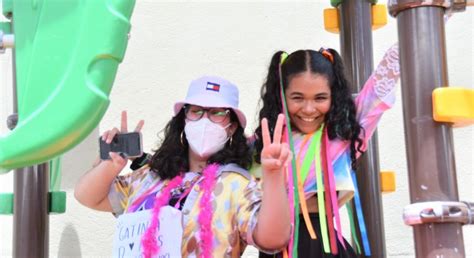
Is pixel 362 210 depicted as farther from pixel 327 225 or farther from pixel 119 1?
pixel 119 1

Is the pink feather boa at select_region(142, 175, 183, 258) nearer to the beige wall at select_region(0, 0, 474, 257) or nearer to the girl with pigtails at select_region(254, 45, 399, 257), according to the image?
the girl with pigtails at select_region(254, 45, 399, 257)

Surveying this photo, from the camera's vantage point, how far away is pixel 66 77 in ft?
3.22

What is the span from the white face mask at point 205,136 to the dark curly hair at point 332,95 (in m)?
0.13

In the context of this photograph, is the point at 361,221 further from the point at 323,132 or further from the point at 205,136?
the point at 205,136

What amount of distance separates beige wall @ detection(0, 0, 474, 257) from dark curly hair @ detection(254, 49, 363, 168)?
1.05m

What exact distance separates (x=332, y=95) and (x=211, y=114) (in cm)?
27

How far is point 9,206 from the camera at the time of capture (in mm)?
1683

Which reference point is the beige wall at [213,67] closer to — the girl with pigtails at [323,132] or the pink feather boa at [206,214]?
the girl with pigtails at [323,132]

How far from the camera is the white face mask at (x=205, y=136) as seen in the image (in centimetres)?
Result: 150

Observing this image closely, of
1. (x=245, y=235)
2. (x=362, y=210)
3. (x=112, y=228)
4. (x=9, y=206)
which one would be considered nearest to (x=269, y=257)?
(x=245, y=235)

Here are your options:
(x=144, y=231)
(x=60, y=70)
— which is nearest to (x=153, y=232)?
(x=144, y=231)

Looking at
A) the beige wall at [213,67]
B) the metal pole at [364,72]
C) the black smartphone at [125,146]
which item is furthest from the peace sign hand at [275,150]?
the beige wall at [213,67]

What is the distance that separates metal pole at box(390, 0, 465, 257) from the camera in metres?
1.16

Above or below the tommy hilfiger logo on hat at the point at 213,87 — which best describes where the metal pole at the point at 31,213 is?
below
